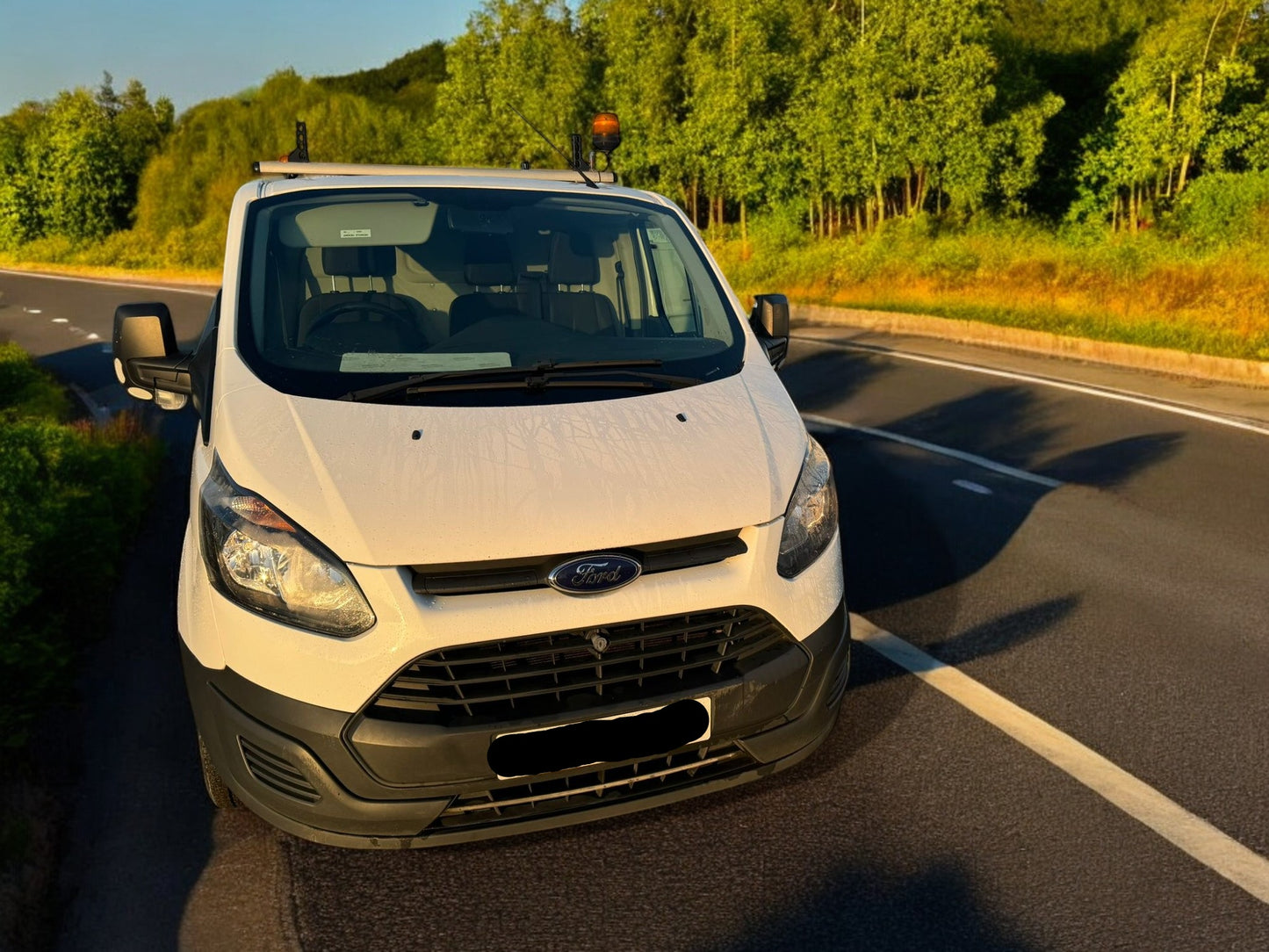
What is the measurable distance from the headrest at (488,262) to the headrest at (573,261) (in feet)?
0.56

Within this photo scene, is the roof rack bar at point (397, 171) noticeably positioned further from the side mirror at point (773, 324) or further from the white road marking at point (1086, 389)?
the white road marking at point (1086, 389)

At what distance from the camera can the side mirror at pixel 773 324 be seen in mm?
4938

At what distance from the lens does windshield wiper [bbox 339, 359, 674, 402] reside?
12.0 feet

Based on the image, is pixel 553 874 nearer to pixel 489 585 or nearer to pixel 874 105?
pixel 489 585

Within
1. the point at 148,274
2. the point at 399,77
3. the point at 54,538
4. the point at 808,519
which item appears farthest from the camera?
the point at 399,77

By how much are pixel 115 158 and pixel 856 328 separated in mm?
72825

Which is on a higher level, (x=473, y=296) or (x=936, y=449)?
(x=473, y=296)

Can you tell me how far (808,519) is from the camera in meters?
3.56

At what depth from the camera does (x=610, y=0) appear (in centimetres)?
4541

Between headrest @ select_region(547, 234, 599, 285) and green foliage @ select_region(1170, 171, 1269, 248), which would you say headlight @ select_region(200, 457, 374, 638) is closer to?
headrest @ select_region(547, 234, 599, 285)

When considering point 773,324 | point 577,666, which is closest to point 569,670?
point 577,666

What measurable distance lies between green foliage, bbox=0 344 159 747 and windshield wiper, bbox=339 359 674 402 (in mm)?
1834

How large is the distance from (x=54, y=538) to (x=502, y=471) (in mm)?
3629

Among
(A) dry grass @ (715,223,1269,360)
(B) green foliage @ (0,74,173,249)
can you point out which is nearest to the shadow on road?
(A) dry grass @ (715,223,1269,360)
